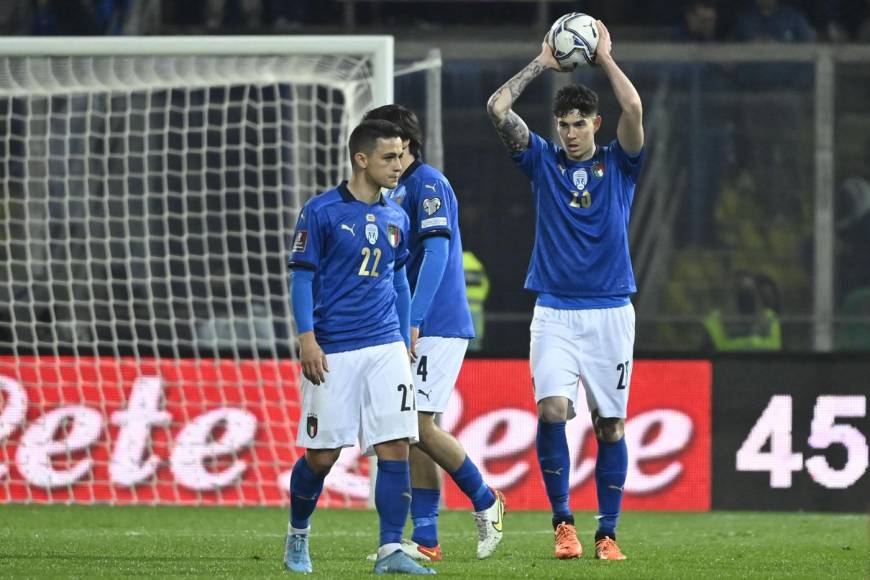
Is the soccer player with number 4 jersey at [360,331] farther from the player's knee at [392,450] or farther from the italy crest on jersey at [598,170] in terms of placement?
Result: the italy crest on jersey at [598,170]

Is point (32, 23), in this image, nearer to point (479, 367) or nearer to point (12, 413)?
point (12, 413)

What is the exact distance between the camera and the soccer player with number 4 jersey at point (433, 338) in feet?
22.2

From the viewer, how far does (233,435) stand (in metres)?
10.5

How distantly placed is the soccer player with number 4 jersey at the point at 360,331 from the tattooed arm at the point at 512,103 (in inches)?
40.2

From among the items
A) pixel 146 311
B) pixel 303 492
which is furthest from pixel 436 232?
pixel 146 311

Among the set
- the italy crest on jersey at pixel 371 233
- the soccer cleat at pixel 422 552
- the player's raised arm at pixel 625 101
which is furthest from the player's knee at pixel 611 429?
the italy crest on jersey at pixel 371 233

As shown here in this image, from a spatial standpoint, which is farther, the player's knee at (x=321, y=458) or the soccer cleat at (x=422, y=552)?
the soccer cleat at (x=422, y=552)

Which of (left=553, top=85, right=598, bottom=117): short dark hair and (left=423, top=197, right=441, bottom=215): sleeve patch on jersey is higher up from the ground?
(left=553, top=85, right=598, bottom=117): short dark hair

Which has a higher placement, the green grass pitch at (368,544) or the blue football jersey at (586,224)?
the blue football jersey at (586,224)

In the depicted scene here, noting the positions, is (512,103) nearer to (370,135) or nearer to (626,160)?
(626,160)

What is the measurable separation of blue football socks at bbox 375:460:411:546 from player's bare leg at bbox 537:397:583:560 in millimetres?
1125

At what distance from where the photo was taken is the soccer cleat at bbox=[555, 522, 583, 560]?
6.97 metres

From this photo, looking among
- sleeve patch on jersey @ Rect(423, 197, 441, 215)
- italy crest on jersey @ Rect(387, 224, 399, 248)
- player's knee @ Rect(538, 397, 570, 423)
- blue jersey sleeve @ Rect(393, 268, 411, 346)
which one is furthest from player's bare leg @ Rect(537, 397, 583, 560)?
italy crest on jersey @ Rect(387, 224, 399, 248)

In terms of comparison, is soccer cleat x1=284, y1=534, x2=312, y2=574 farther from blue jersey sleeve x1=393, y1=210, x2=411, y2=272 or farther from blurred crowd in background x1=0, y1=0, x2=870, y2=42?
blurred crowd in background x1=0, y1=0, x2=870, y2=42
